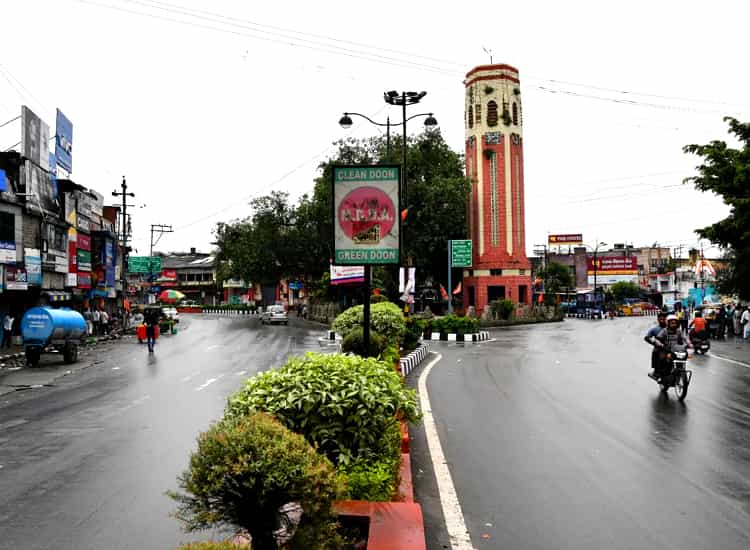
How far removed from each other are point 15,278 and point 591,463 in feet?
86.7

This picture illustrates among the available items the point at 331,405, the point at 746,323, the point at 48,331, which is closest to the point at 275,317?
the point at 48,331

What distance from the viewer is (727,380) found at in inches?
592

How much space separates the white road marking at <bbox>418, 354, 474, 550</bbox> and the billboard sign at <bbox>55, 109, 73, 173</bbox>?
31001 millimetres

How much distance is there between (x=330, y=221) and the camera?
5353cm

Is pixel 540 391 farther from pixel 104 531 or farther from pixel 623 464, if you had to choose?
pixel 104 531

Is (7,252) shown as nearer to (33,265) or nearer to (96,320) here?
(33,265)

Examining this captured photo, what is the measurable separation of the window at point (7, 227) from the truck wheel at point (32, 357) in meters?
7.93

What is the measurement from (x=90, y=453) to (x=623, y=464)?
6437 millimetres

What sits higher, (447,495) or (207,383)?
(447,495)

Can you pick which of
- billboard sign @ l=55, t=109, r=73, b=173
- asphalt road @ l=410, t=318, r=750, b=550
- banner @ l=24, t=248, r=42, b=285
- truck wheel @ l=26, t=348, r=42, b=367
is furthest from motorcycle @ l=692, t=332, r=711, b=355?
billboard sign @ l=55, t=109, r=73, b=173

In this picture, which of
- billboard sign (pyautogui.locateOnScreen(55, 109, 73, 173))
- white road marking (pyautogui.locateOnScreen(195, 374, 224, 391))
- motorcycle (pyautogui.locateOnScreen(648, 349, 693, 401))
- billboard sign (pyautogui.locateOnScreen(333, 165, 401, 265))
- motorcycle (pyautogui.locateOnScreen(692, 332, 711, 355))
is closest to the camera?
billboard sign (pyautogui.locateOnScreen(333, 165, 401, 265))

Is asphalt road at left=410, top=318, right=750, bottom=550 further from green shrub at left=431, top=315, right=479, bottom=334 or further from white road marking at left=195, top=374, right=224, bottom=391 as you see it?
green shrub at left=431, top=315, right=479, bottom=334

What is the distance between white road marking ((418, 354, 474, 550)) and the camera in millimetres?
4906

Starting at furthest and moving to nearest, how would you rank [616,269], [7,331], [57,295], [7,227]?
[616,269], [57,295], [7,227], [7,331]
